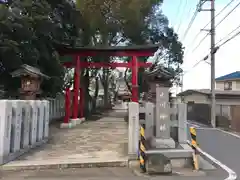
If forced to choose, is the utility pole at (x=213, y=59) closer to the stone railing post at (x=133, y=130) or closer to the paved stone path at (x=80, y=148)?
the paved stone path at (x=80, y=148)

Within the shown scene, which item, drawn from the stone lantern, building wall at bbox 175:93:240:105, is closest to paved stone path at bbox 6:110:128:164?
the stone lantern

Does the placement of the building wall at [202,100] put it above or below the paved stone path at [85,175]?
above

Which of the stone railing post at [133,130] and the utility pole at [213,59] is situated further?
the utility pole at [213,59]

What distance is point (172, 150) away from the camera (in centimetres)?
950

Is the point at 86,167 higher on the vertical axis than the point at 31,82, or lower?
lower

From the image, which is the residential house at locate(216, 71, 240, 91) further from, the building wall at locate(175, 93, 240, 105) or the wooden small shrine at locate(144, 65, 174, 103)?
the wooden small shrine at locate(144, 65, 174, 103)

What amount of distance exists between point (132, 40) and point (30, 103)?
76.2ft

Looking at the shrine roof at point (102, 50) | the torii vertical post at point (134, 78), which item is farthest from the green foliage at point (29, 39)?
the torii vertical post at point (134, 78)

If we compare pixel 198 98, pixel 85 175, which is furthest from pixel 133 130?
pixel 198 98

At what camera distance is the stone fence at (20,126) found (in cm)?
890

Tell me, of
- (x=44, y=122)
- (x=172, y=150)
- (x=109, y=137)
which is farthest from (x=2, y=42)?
(x=172, y=150)

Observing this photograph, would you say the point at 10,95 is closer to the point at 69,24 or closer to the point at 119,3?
the point at 69,24

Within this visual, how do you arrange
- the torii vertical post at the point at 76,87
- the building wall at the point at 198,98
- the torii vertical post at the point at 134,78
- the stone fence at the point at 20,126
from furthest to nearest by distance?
the building wall at the point at 198,98
the torii vertical post at the point at 134,78
the torii vertical post at the point at 76,87
the stone fence at the point at 20,126

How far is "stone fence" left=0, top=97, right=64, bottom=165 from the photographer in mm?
8898
